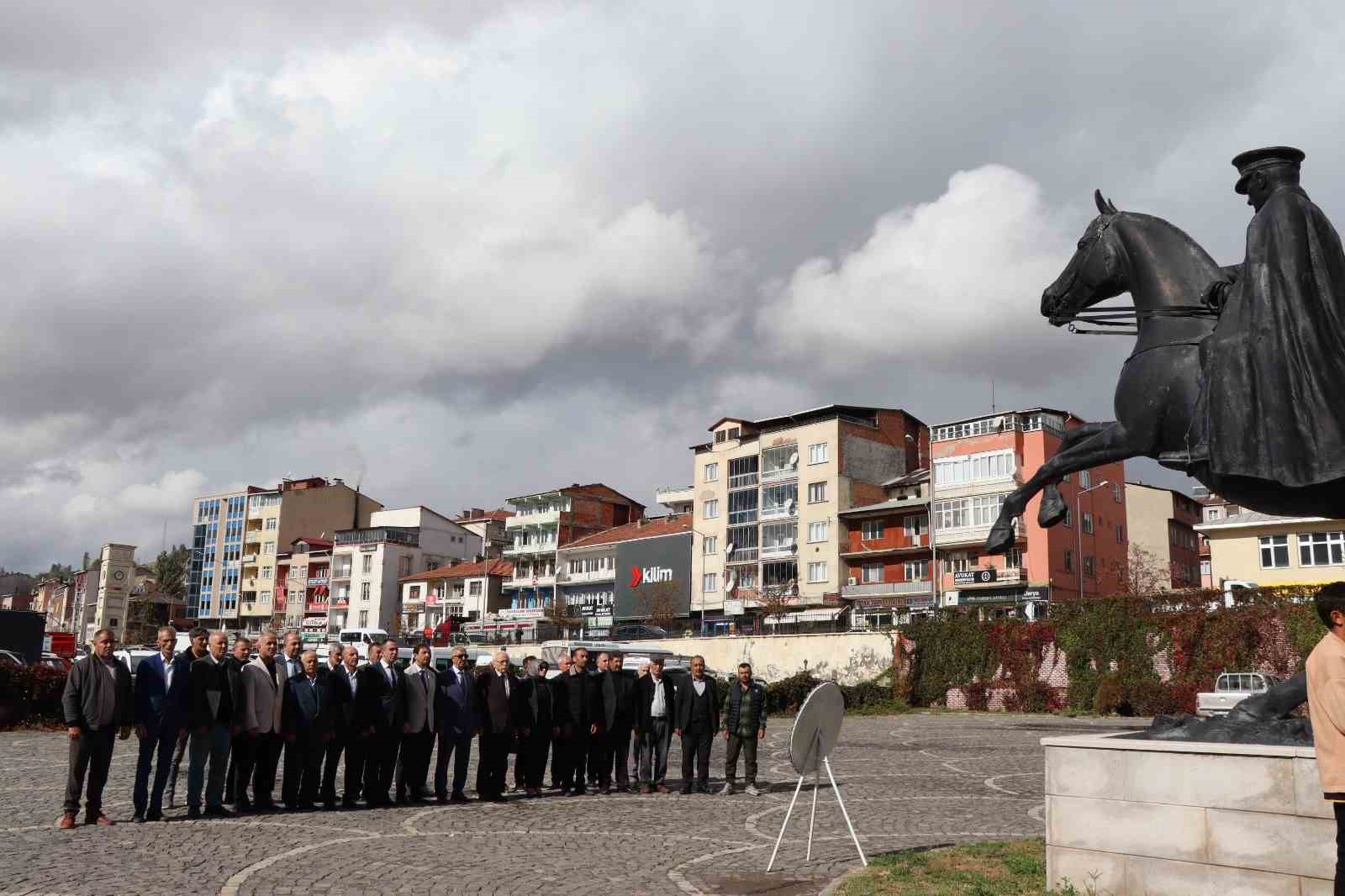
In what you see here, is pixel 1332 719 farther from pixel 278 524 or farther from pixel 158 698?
pixel 278 524

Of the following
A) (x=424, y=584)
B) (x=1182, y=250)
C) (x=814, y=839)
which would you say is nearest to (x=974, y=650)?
(x=814, y=839)

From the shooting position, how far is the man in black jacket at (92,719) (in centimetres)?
1202

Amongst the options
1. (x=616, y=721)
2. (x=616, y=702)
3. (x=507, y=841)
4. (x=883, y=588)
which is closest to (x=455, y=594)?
(x=883, y=588)

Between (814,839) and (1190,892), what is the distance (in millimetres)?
4918

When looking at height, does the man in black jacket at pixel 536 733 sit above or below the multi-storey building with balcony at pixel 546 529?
below

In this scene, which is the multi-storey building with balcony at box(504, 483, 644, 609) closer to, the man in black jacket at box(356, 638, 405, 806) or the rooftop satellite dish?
the man in black jacket at box(356, 638, 405, 806)

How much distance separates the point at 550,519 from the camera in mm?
100938

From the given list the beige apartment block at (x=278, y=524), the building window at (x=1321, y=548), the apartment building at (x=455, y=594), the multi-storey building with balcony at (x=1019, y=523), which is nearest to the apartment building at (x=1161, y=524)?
the multi-storey building with balcony at (x=1019, y=523)

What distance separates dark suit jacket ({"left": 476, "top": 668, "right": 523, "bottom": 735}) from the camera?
15258 mm

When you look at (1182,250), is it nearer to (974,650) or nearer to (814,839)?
(814,839)

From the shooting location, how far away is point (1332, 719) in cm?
525

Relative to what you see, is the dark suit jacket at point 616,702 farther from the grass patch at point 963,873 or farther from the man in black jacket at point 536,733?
the grass patch at point 963,873

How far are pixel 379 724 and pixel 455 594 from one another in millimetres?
92957

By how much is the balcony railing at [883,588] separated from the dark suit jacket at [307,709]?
5870 centimetres
